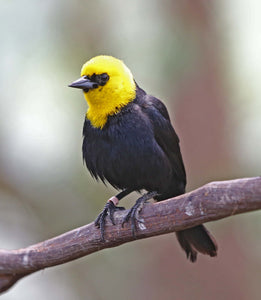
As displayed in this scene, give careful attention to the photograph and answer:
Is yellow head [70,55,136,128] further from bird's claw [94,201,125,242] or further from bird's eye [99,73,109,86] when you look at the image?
bird's claw [94,201,125,242]

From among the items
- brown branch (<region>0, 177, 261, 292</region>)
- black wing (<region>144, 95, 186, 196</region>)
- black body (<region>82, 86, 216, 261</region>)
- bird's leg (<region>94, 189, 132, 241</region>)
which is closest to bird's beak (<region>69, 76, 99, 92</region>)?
black body (<region>82, 86, 216, 261</region>)

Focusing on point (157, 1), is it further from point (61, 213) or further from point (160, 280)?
point (160, 280)

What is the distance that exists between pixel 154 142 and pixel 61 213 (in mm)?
3313

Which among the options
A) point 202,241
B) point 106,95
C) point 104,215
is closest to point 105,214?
point 104,215

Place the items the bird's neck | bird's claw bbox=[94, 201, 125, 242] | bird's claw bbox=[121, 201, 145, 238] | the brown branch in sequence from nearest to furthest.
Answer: the brown branch → bird's claw bbox=[121, 201, 145, 238] → bird's claw bbox=[94, 201, 125, 242] → the bird's neck

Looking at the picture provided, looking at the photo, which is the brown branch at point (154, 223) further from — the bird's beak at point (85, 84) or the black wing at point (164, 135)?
the bird's beak at point (85, 84)

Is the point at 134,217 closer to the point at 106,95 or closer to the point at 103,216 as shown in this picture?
the point at 103,216

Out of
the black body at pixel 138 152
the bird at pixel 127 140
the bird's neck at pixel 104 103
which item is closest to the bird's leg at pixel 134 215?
the bird at pixel 127 140

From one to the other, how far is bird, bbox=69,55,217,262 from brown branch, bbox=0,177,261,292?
0.31m

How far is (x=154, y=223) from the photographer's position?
3.54 metres

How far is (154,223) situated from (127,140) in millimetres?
801

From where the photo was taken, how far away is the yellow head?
426 cm

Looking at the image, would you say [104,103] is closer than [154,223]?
No

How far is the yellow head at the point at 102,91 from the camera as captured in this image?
4.26 metres
